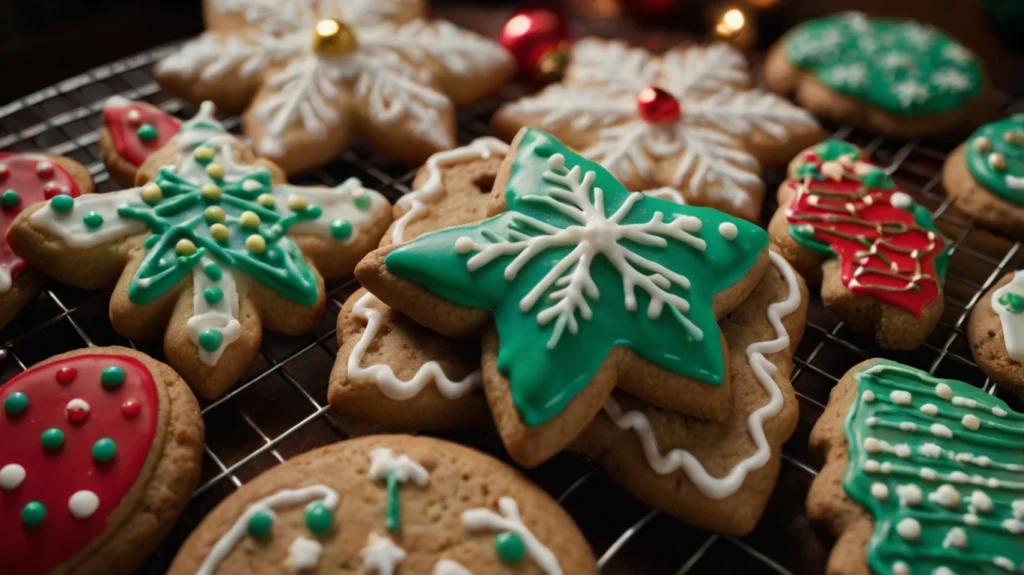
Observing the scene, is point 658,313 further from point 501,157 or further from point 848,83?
point 848,83

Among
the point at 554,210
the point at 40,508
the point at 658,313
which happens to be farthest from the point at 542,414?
the point at 40,508

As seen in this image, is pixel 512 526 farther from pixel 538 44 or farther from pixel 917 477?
pixel 538 44

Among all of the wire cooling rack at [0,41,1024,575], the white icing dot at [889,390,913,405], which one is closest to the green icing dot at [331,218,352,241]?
the wire cooling rack at [0,41,1024,575]

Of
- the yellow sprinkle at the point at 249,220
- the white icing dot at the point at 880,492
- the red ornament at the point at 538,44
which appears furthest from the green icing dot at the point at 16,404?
the red ornament at the point at 538,44

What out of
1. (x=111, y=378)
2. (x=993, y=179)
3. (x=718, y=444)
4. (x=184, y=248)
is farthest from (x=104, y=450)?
(x=993, y=179)

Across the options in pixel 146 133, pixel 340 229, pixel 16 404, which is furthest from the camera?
pixel 146 133

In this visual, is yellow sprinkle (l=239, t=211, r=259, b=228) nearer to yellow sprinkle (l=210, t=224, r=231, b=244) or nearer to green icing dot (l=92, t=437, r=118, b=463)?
yellow sprinkle (l=210, t=224, r=231, b=244)

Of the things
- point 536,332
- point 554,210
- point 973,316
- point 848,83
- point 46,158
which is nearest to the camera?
→ point 536,332
